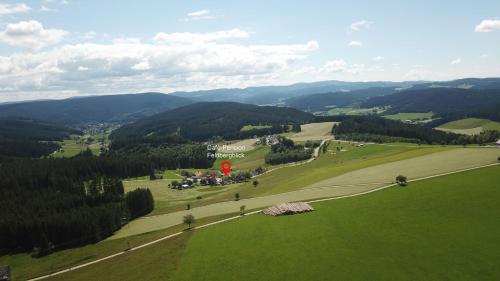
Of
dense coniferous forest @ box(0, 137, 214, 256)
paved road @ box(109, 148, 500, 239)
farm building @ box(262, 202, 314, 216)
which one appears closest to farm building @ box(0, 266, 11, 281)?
dense coniferous forest @ box(0, 137, 214, 256)

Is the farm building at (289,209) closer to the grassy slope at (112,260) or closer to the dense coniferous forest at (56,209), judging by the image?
the grassy slope at (112,260)

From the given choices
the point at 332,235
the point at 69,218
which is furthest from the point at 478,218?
the point at 69,218

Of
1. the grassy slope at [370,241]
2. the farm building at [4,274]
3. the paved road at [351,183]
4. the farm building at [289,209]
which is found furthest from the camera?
the paved road at [351,183]

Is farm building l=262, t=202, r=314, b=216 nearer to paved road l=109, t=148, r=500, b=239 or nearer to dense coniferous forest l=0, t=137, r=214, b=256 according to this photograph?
paved road l=109, t=148, r=500, b=239

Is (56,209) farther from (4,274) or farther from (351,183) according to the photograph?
(351,183)

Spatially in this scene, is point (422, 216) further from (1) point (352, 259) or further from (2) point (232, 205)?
(2) point (232, 205)

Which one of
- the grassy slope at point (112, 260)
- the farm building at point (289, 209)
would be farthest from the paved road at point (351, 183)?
the farm building at point (289, 209)

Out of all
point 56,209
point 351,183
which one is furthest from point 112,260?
point 56,209
